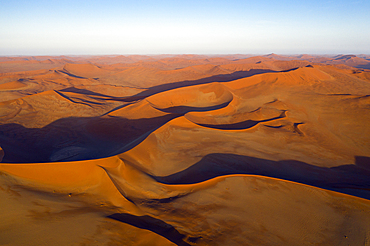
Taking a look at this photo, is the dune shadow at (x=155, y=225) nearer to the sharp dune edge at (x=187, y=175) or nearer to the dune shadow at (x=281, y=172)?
the sharp dune edge at (x=187, y=175)

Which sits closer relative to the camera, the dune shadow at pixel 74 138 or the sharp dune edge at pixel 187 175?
the sharp dune edge at pixel 187 175

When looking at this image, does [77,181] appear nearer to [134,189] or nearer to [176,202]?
[134,189]

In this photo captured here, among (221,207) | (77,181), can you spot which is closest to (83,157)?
(77,181)

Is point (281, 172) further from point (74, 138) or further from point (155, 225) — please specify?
point (74, 138)

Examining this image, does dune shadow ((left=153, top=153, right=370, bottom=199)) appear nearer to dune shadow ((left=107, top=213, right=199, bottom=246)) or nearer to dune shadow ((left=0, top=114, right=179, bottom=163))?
dune shadow ((left=107, top=213, right=199, bottom=246))

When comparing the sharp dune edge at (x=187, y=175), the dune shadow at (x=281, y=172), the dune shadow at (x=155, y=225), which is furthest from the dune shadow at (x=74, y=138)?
the dune shadow at (x=155, y=225)

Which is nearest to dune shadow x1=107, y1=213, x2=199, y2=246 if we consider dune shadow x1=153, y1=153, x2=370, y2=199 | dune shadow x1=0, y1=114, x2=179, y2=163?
dune shadow x1=153, y1=153, x2=370, y2=199
